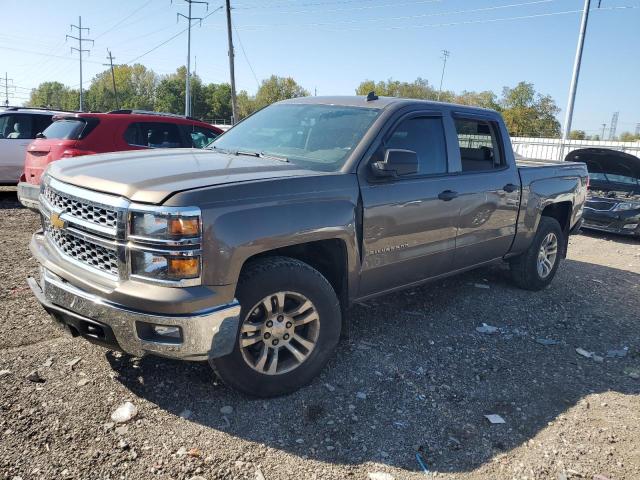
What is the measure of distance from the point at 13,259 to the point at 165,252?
13.4 ft

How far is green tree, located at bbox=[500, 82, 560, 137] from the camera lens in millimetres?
80625

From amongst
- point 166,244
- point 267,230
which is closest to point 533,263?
point 267,230

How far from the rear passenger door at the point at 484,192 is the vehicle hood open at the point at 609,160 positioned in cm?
568

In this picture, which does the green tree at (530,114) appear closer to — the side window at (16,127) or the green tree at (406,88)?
the green tree at (406,88)

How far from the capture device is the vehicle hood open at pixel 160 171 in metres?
2.70

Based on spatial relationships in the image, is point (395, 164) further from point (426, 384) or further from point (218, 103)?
point (218, 103)

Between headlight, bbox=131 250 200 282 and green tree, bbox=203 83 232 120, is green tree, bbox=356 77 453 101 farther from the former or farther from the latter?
headlight, bbox=131 250 200 282

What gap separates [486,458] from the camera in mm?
2820

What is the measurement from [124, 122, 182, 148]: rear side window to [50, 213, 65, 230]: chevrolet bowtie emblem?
5.21m

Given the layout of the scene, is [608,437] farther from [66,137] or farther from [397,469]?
[66,137]

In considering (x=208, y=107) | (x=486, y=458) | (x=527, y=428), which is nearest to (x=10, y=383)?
(x=486, y=458)

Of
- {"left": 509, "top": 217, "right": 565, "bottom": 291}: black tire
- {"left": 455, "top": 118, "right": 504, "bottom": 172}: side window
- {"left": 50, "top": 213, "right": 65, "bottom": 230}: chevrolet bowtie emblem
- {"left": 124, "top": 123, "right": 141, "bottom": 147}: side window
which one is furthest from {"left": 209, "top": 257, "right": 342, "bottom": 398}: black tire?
{"left": 124, "top": 123, "right": 141, "bottom": 147}: side window

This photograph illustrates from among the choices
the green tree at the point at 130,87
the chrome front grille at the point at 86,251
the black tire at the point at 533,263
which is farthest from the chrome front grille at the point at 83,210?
the green tree at the point at 130,87

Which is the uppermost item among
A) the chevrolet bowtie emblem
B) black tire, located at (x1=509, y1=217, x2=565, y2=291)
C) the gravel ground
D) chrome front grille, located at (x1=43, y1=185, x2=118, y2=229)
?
chrome front grille, located at (x1=43, y1=185, x2=118, y2=229)
